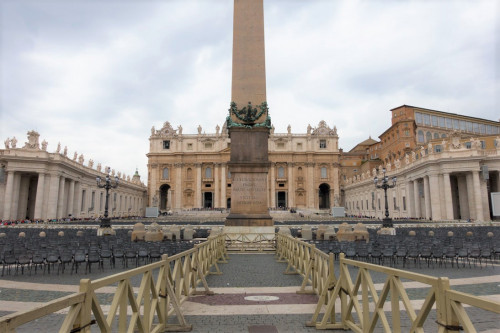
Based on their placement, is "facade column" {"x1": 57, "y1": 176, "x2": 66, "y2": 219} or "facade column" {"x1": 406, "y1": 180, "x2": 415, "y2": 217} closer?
"facade column" {"x1": 57, "y1": 176, "x2": 66, "y2": 219}

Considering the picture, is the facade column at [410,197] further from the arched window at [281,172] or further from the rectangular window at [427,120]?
the arched window at [281,172]

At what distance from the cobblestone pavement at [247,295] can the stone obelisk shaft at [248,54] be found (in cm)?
932

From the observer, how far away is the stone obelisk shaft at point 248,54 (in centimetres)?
1803

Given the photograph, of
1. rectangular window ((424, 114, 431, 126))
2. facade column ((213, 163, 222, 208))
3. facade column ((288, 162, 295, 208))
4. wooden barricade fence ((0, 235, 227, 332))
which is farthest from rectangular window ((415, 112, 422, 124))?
wooden barricade fence ((0, 235, 227, 332))

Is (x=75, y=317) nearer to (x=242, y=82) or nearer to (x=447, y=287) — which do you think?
(x=447, y=287)

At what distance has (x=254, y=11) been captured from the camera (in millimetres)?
18516

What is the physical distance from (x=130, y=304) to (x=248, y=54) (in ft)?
53.4

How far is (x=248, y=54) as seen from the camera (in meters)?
18.2

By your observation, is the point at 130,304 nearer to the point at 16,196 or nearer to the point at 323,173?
the point at 16,196

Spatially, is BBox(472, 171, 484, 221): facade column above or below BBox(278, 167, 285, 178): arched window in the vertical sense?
below

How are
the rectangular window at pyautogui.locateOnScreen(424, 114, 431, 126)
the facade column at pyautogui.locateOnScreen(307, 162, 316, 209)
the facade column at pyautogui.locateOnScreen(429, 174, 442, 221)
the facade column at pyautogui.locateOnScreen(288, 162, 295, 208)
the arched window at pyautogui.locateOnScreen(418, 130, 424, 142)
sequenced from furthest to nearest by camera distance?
the facade column at pyautogui.locateOnScreen(288, 162, 295, 208) → the facade column at pyautogui.locateOnScreen(307, 162, 316, 209) → the rectangular window at pyautogui.locateOnScreen(424, 114, 431, 126) → the arched window at pyautogui.locateOnScreen(418, 130, 424, 142) → the facade column at pyautogui.locateOnScreen(429, 174, 442, 221)

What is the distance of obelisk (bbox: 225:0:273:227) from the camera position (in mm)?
17188

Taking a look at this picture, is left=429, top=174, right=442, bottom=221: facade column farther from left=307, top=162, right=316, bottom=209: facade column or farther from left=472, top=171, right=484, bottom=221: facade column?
left=307, top=162, right=316, bottom=209: facade column

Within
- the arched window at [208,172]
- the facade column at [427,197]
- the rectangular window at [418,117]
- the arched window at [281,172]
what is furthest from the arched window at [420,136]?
the arched window at [208,172]
